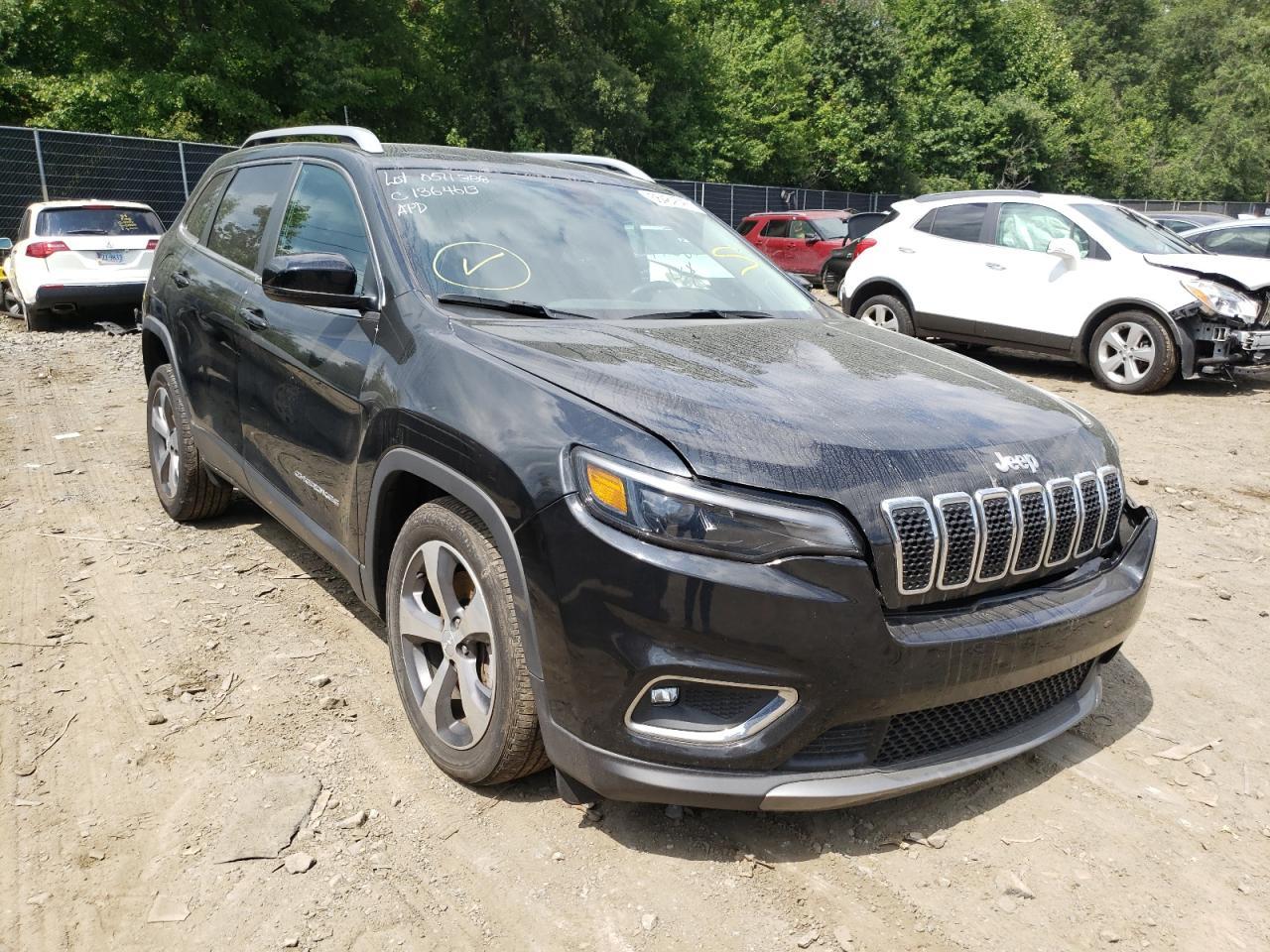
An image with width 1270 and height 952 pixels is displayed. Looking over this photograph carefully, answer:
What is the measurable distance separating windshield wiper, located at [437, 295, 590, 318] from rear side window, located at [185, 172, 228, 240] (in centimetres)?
231

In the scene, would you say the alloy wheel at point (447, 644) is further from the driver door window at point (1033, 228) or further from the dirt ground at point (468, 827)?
the driver door window at point (1033, 228)

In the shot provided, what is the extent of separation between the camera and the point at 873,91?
3728 centimetres

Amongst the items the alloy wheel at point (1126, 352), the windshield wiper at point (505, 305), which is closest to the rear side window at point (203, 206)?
the windshield wiper at point (505, 305)

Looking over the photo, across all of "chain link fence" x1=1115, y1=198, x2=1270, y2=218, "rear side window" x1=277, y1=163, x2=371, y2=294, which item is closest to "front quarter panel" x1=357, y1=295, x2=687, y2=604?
"rear side window" x1=277, y1=163, x2=371, y2=294

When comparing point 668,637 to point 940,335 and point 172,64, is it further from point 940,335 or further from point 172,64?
point 172,64

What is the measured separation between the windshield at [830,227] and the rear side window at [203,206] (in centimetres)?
1526

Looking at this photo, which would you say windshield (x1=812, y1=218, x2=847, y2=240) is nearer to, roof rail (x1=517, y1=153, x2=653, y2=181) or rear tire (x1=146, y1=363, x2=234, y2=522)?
roof rail (x1=517, y1=153, x2=653, y2=181)

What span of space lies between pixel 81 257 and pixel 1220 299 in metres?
12.4

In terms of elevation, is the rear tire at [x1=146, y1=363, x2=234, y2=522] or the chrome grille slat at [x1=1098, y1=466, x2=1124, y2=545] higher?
the chrome grille slat at [x1=1098, y1=466, x2=1124, y2=545]

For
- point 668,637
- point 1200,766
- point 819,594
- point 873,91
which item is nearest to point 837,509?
point 819,594

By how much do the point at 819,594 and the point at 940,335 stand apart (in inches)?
334

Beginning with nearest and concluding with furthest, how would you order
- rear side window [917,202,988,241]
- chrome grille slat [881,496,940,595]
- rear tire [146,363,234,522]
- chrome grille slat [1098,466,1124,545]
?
1. chrome grille slat [881,496,940,595]
2. chrome grille slat [1098,466,1124,545]
3. rear tire [146,363,234,522]
4. rear side window [917,202,988,241]

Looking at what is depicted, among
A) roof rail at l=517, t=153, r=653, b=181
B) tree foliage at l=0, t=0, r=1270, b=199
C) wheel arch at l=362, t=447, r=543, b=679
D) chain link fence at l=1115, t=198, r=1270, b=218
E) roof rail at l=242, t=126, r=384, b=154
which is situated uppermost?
tree foliage at l=0, t=0, r=1270, b=199

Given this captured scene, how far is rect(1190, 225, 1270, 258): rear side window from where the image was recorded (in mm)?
12059
